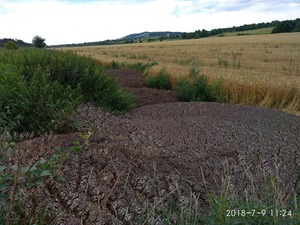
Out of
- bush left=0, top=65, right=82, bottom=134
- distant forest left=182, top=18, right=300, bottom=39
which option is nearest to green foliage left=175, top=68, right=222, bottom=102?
bush left=0, top=65, right=82, bottom=134

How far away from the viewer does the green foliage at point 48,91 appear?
5543 mm

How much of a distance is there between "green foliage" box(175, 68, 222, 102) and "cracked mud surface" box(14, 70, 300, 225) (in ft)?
11.2

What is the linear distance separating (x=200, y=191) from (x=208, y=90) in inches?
297

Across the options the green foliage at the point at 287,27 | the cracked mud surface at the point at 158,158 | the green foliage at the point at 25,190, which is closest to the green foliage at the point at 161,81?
the cracked mud surface at the point at 158,158

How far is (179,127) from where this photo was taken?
5.88 metres

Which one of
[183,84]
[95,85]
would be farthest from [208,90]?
[95,85]

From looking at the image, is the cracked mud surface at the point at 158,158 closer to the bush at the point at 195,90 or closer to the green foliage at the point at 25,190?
the green foliage at the point at 25,190

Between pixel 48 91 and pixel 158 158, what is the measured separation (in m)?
2.59

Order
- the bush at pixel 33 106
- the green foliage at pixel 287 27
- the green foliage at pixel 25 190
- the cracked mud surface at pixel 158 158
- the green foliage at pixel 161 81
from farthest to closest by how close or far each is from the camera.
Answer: the green foliage at pixel 287 27
the green foliage at pixel 161 81
the bush at pixel 33 106
the cracked mud surface at pixel 158 158
the green foliage at pixel 25 190

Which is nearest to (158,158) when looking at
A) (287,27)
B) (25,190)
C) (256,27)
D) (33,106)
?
(25,190)

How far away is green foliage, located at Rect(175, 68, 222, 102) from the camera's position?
1078cm

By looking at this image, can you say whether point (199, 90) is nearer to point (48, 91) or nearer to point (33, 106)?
point (48, 91)

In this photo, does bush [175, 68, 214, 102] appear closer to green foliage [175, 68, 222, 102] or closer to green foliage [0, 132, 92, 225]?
green foliage [175, 68, 222, 102]

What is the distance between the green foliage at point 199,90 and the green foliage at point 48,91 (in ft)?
11.1
